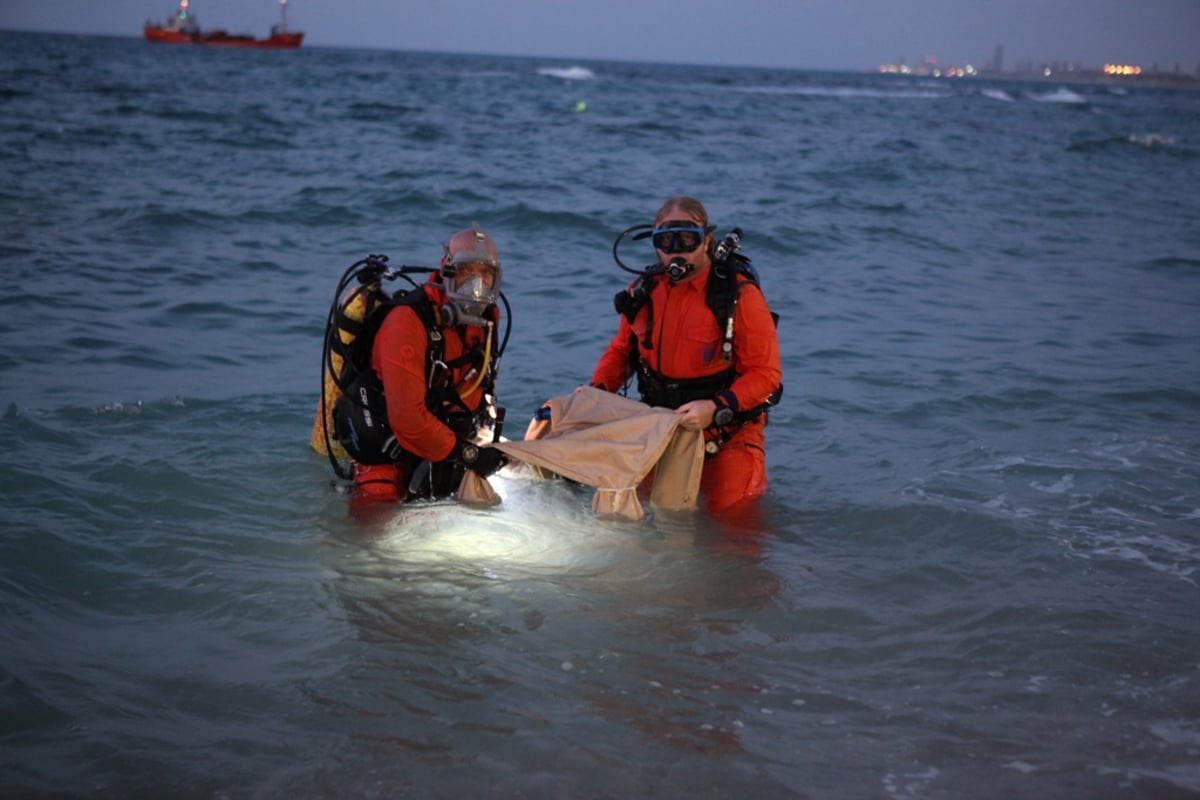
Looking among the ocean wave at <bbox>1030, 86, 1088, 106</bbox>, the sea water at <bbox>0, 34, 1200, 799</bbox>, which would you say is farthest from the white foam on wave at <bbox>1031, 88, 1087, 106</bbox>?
the sea water at <bbox>0, 34, 1200, 799</bbox>

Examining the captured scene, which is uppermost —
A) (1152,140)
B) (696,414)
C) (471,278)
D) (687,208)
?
(1152,140)

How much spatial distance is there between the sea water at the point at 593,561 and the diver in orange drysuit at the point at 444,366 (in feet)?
0.99

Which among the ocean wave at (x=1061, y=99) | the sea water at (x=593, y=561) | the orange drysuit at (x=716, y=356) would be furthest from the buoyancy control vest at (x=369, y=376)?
the ocean wave at (x=1061, y=99)

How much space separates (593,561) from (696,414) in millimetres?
823

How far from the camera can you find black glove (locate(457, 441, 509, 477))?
5.07 meters

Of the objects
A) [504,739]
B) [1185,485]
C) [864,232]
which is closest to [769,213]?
[864,232]

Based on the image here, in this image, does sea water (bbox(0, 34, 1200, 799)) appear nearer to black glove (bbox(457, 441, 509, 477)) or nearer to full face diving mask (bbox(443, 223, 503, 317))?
black glove (bbox(457, 441, 509, 477))

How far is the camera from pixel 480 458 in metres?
5.14

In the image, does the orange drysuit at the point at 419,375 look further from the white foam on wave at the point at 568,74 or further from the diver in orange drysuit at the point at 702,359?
the white foam on wave at the point at 568,74

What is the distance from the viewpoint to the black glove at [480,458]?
5.07 metres

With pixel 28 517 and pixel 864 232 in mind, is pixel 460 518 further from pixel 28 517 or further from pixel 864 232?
pixel 864 232

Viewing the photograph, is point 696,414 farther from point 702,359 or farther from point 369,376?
point 369,376

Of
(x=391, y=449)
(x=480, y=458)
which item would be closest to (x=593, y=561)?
(x=480, y=458)

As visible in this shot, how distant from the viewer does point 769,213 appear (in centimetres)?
1658
